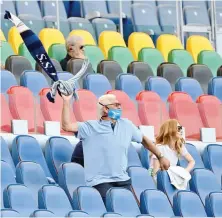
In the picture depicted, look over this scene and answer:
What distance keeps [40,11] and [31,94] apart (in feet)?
15.3

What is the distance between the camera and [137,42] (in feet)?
51.4

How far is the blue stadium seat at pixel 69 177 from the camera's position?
1069 cm

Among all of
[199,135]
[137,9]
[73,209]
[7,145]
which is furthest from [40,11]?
[73,209]

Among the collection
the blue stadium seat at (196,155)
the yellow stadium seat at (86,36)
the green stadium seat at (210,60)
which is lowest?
the blue stadium seat at (196,155)

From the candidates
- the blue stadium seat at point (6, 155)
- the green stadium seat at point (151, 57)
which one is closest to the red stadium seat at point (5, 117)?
the blue stadium seat at point (6, 155)

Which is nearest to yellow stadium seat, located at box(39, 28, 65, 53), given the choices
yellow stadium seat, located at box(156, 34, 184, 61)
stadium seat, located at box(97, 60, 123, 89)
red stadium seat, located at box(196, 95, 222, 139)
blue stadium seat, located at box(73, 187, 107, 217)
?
stadium seat, located at box(97, 60, 123, 89)

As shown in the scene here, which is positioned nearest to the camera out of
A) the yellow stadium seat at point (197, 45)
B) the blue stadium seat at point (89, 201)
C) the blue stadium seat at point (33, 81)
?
the blue stadium seat at point (89, 201)

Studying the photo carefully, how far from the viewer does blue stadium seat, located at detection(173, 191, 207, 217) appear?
35.2ft

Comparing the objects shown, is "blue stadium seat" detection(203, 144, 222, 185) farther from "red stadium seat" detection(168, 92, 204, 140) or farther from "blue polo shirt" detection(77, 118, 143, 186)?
"blue polo shirt" detection(77, 118, 143, 186)

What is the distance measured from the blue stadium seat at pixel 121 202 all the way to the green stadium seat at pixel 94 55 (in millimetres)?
4314

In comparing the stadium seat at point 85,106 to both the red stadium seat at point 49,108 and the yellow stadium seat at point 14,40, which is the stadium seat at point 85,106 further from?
the yellow stadium seat at point 14,40

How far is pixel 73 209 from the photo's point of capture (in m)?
10.2

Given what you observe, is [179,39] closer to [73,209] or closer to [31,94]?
[31,94]

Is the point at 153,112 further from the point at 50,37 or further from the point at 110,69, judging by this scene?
the point at 50,37
